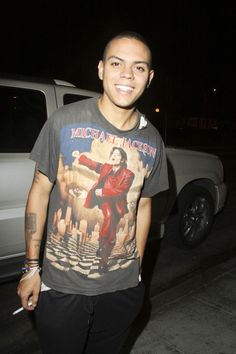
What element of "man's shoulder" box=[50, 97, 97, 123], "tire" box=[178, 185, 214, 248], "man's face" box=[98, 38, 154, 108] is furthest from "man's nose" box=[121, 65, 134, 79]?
"tire" box=[178, 185, 214, 248]

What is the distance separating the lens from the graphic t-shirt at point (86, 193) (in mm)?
1600

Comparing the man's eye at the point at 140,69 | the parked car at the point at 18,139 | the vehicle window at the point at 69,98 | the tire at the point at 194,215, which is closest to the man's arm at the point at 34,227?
the man's eye at the point at 140,69

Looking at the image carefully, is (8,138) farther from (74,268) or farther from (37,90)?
(74,268)

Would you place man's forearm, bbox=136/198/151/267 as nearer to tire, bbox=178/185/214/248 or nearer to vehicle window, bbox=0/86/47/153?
vehicle window, bbox=0/86/47/153

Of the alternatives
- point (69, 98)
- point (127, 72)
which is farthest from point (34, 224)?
point (69, 98)

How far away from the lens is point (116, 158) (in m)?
1.64

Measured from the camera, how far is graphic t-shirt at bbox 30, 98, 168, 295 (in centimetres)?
160

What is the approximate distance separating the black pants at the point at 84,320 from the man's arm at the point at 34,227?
6cm

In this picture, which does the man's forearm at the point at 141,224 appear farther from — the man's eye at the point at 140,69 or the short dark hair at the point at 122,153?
the man's eye at the point at 140,69

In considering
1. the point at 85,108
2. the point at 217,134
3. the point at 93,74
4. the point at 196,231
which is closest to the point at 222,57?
the point at 217,134

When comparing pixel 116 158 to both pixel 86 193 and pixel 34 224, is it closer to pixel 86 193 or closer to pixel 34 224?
pixel 86 193

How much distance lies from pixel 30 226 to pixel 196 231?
3.70 meters

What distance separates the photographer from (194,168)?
4637mm

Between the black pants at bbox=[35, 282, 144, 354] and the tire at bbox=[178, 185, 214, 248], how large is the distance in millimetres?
2970
